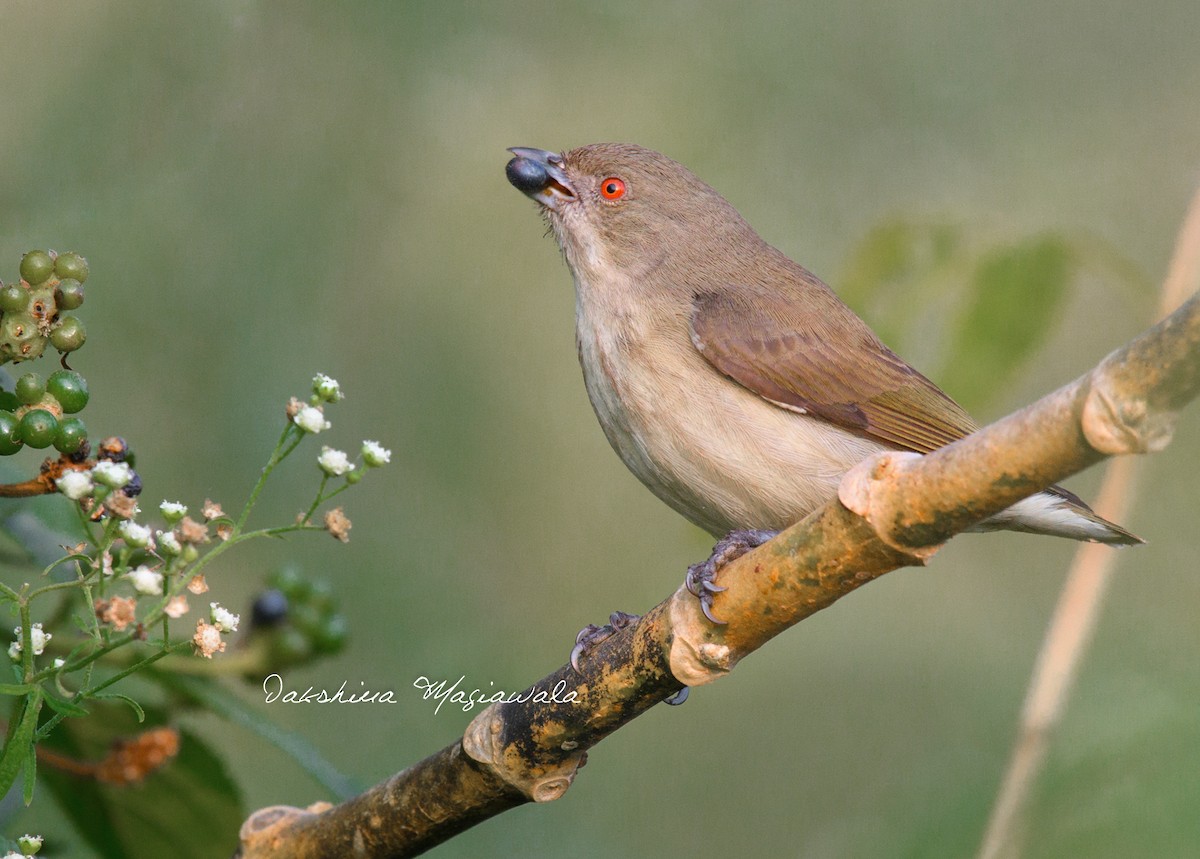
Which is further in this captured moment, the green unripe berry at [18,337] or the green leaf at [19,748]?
the green unripe berry at [18,337]

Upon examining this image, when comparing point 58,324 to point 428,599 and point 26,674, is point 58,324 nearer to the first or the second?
point 26,674

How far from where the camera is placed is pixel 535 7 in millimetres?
6547

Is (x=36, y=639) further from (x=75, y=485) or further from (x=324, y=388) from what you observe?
(x=324, y=388)

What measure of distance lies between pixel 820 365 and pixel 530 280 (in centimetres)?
321

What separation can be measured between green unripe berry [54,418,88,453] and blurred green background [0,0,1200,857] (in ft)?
7.10

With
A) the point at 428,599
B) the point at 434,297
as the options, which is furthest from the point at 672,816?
the point at 434,297

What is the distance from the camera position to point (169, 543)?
79.9 inches

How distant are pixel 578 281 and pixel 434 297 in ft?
7.46

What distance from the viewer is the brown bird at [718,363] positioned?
12.0 ft

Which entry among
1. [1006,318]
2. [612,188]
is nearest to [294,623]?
[1006,318]

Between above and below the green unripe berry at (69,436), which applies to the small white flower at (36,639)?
below

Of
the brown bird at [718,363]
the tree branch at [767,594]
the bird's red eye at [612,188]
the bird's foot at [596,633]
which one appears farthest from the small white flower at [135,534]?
the bird's red eye at [612,188]

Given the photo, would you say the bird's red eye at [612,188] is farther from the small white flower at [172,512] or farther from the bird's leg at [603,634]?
the small white flower at [172,512]

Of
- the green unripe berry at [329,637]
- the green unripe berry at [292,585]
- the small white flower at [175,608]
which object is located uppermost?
the small white flower at [175,608]
